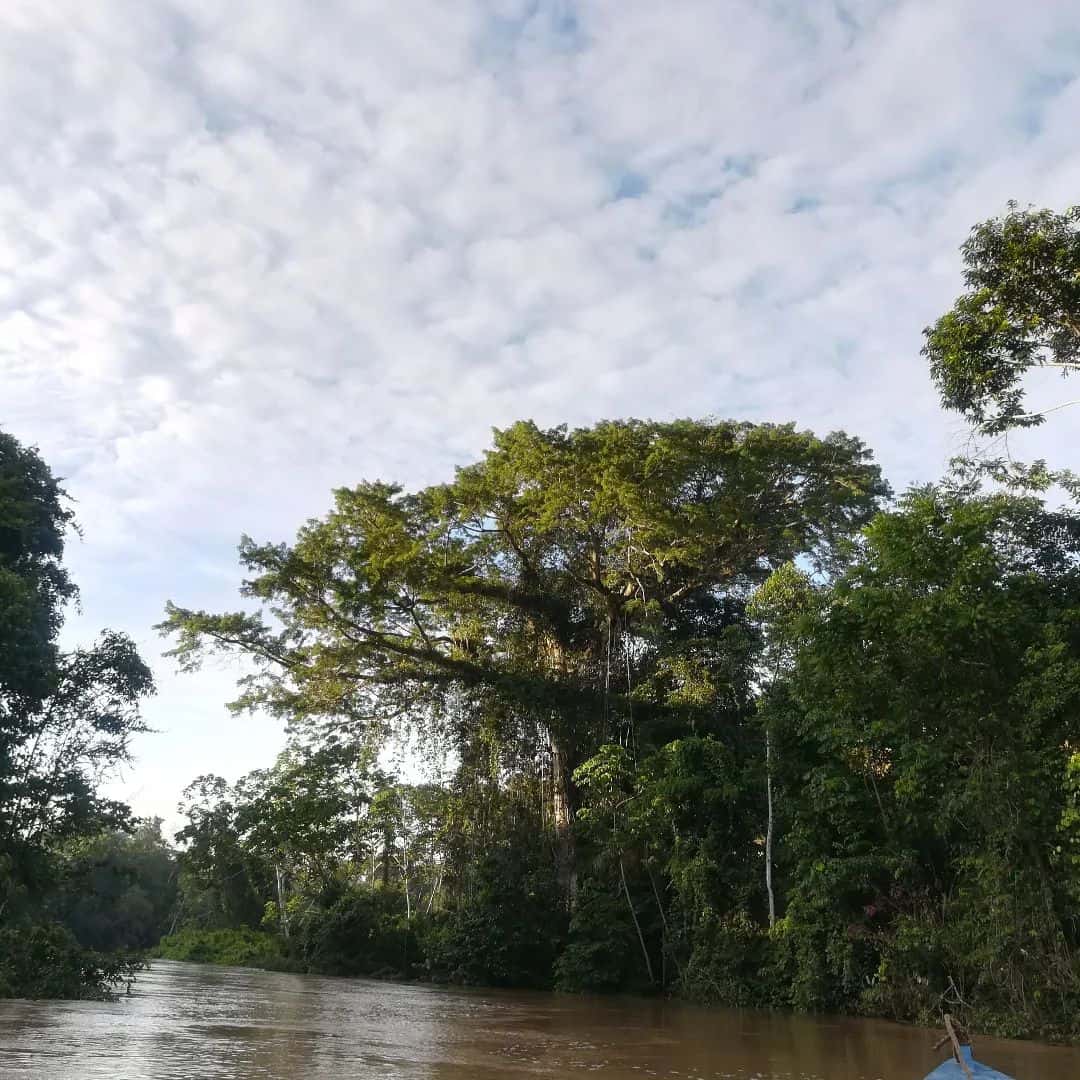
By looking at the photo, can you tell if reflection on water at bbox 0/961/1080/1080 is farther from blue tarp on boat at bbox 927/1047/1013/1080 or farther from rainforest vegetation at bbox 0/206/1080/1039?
blue tarp on boat at bbox 927/1047/1013/1080

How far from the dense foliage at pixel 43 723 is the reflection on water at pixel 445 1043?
2.08 meters

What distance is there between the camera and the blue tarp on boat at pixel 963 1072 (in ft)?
11.7

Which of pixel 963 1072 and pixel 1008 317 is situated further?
pixel 1008 317

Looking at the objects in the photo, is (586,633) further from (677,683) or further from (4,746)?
(4,746)

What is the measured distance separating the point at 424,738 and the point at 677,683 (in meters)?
6.04

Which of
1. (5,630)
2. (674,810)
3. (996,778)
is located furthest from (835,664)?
(5,630)

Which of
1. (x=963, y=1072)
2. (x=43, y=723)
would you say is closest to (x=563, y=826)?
(x=43, y=723)

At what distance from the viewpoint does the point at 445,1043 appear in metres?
8.48

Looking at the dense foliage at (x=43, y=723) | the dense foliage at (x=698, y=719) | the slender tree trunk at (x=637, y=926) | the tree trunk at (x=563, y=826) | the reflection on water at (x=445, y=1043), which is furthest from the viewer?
the tree trunk at (x=563, y=826)

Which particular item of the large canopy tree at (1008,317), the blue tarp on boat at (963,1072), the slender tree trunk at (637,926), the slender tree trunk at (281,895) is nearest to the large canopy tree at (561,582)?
the slender tree trunk at (637,926)

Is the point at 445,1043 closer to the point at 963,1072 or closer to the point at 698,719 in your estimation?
the point at 963,1072

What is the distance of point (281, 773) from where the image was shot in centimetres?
2728

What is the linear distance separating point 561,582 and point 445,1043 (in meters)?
11.8

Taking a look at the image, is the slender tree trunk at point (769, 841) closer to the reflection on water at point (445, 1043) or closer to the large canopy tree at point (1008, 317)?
the reflection on water at point (445, 1043)
